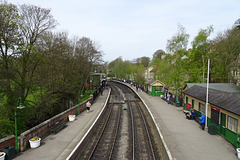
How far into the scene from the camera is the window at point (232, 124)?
10242mm

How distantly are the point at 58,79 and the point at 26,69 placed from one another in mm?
3559

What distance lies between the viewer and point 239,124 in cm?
980

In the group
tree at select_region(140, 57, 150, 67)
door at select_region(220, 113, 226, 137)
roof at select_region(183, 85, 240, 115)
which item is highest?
tree at select_region(140, 57, 150, 67)

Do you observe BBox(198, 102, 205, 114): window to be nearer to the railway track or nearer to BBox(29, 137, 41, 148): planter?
the railway track

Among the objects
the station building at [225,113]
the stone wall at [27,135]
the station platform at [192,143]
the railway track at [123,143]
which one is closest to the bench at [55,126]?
the stone wall at [27,135]

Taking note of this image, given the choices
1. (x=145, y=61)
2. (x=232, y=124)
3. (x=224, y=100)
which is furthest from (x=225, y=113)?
(x=145, y=61)

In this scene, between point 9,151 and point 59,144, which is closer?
point 9,151

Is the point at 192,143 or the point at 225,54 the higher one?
the point at 225,54

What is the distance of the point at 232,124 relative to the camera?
10.6 meters

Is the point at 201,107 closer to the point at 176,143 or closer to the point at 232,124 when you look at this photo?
the point at 232,124

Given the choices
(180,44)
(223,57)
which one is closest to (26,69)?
(180,44)

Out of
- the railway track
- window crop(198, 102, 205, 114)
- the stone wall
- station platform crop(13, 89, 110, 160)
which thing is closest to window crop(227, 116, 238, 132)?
window crop(198, 102, 205, 114)

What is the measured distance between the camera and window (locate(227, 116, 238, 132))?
1024 cm

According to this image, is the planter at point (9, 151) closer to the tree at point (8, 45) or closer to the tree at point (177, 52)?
the tree at point (8, 45)
